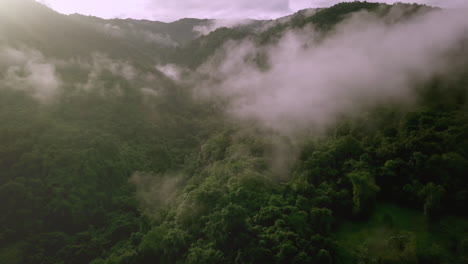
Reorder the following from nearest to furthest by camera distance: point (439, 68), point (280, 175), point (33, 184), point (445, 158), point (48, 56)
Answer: point (445, 158) < point (280, 175) < point (439, 68) < point (33, 184) < point (48, 56)

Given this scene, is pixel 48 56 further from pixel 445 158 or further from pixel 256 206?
pixel 445 158

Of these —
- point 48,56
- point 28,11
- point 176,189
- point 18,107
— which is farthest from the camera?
point 28,11

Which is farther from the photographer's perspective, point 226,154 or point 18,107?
point 18,107

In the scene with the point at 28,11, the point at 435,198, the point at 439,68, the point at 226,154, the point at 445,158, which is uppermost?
the point at 28,11

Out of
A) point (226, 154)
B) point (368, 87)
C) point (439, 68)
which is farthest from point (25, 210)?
point (439, 68)

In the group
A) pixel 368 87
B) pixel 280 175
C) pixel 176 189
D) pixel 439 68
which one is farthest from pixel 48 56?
pixel 439 68

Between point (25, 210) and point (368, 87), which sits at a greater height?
point (368, 87)
